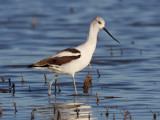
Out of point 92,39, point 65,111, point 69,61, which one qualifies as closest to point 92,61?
point 92,39

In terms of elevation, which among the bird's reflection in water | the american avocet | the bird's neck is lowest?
the bird's reflection in water

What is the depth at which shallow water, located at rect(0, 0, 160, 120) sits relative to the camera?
938cm

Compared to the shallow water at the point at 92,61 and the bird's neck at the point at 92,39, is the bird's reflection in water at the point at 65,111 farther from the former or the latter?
the bird's neck at the point at 92,39

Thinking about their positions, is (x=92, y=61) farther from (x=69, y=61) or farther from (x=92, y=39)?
(x=69, y=61)

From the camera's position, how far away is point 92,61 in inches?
583

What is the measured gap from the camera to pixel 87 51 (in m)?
10.4

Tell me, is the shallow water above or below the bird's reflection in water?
above

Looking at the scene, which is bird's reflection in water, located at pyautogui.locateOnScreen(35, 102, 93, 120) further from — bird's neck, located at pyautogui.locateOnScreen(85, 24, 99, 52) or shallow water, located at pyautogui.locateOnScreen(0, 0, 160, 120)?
bird's neck, located at pyautogui.locateOnScreen(85, 24, 99, 52)

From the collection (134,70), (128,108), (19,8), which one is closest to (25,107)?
(128,108)

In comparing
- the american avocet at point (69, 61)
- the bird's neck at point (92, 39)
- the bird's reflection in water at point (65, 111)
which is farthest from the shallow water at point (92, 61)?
the bird's neck at point (92, 39)

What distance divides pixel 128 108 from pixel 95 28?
236cm

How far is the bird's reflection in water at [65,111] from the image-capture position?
8.63m

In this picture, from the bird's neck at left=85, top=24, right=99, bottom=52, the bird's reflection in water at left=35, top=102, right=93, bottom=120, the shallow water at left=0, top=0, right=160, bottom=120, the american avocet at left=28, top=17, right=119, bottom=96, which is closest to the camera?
the bird's reflection in water at left=35, top=102, right=93, bottom=120

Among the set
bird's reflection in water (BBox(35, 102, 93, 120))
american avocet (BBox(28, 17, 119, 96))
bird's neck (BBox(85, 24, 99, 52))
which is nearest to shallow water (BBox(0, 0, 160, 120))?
bird's reflection in water (BBox(35, 102, 93, 120))
